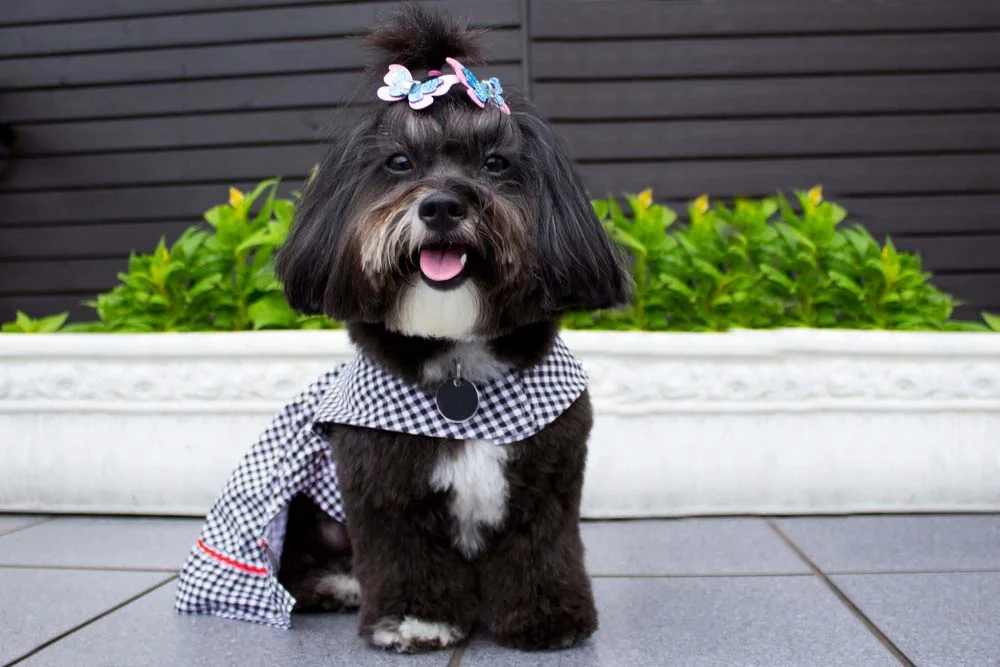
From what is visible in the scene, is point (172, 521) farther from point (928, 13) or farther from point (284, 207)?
point (928, 13)

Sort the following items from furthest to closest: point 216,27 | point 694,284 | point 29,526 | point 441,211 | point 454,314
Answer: point 216,27
point 694,284
point 29,526
point 454,314
point 441,211

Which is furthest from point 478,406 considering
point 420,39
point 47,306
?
point 47,306

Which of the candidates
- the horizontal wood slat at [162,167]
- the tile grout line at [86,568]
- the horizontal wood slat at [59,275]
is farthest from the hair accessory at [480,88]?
the horizontal wood slat at [59,275]

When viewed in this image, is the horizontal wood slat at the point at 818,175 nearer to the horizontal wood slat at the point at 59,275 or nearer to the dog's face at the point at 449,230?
the horizontal wood slat at the point at 59,275

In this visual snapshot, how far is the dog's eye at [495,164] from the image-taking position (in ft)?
6.32

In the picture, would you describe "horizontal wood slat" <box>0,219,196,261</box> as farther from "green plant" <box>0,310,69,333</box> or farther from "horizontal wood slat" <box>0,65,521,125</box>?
"green plant" <box>0,310,69,333</box>

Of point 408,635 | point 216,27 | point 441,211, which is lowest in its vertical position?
point 408,635

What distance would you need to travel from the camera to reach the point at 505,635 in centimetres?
205

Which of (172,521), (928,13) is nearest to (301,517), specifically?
(172,521)

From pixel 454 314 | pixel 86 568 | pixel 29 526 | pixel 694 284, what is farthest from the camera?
pixel 694 284

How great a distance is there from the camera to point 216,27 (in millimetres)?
5414

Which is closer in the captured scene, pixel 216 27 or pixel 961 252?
pixel 961 252

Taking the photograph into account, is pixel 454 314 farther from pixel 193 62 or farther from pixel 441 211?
pixel 193 62

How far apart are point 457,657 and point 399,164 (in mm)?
1115
